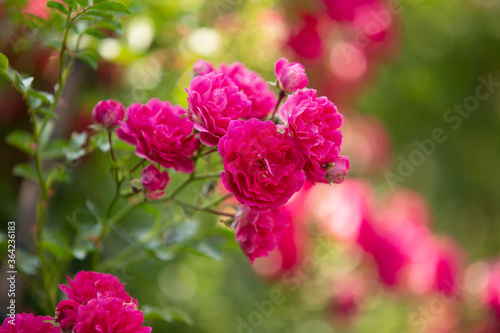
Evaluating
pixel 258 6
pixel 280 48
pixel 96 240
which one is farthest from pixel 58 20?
pixel 280 48

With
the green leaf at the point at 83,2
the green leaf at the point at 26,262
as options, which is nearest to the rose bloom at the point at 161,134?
the green leaf at the point at 83,2

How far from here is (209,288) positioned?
1215mm

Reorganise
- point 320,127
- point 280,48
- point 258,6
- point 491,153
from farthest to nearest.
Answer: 1. point 491,153
2. point 280,48
3. point 258,6
4. point 320,127

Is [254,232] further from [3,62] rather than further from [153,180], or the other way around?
[3,62]

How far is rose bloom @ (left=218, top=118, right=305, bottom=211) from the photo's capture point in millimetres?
420

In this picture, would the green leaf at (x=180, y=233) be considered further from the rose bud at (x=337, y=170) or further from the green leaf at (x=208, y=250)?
the rose bud at (x=337, y=170)

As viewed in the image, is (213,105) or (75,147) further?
(75,147)

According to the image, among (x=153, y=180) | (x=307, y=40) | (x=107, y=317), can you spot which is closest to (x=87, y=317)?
(x=107, y=317)

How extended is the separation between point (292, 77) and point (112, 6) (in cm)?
17

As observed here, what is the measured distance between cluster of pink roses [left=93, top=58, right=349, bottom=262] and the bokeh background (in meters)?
0.13

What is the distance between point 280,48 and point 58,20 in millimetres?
639

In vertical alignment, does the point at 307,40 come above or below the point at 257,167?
below

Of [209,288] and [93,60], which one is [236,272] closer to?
[209,288]

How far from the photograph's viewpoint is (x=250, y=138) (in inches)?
16.7
